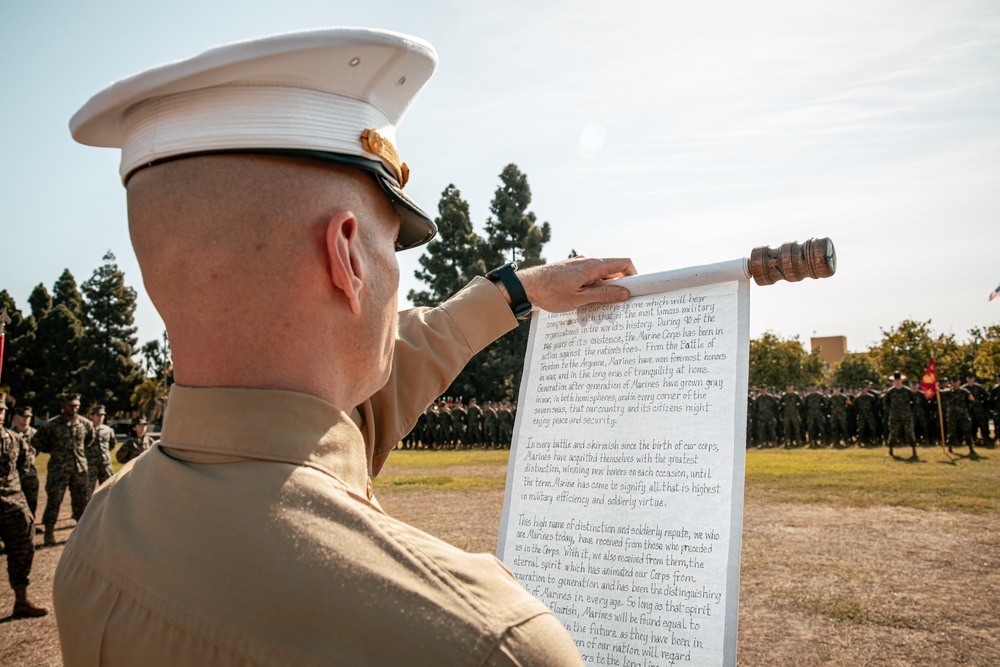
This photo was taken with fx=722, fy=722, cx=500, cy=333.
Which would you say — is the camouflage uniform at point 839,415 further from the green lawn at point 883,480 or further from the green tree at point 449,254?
the green tree at point 449,254

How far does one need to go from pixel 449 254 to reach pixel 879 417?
26.0 meters

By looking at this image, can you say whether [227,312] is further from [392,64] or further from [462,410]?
[462,410]

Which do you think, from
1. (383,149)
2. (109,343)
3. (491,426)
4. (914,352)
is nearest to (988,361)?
(914,352)

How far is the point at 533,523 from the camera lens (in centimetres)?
207

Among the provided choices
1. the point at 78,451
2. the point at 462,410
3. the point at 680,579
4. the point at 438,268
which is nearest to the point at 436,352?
the point at 680,579

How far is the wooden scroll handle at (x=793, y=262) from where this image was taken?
5.88 ft

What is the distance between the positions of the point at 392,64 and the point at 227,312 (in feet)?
1.84

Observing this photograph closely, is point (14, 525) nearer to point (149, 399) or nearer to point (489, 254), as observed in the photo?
point (489, 254)

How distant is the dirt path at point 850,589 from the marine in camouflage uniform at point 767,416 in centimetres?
1406

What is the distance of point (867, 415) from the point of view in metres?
23.2

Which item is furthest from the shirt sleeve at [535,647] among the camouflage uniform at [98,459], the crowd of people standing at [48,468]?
the camouflage uniform at [98,459]

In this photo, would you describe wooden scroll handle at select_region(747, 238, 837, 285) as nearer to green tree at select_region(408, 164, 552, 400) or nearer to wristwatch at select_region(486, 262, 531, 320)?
wristwatch at select_region(486, 262, 531, 320)

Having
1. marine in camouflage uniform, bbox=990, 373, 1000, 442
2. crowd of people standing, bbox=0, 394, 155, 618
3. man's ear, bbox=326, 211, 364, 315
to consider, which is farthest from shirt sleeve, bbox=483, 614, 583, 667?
marine in camouflage uniform, bbox=990, 373, 1000, 442

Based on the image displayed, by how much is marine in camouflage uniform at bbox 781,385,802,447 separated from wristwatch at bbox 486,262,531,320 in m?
24.2
